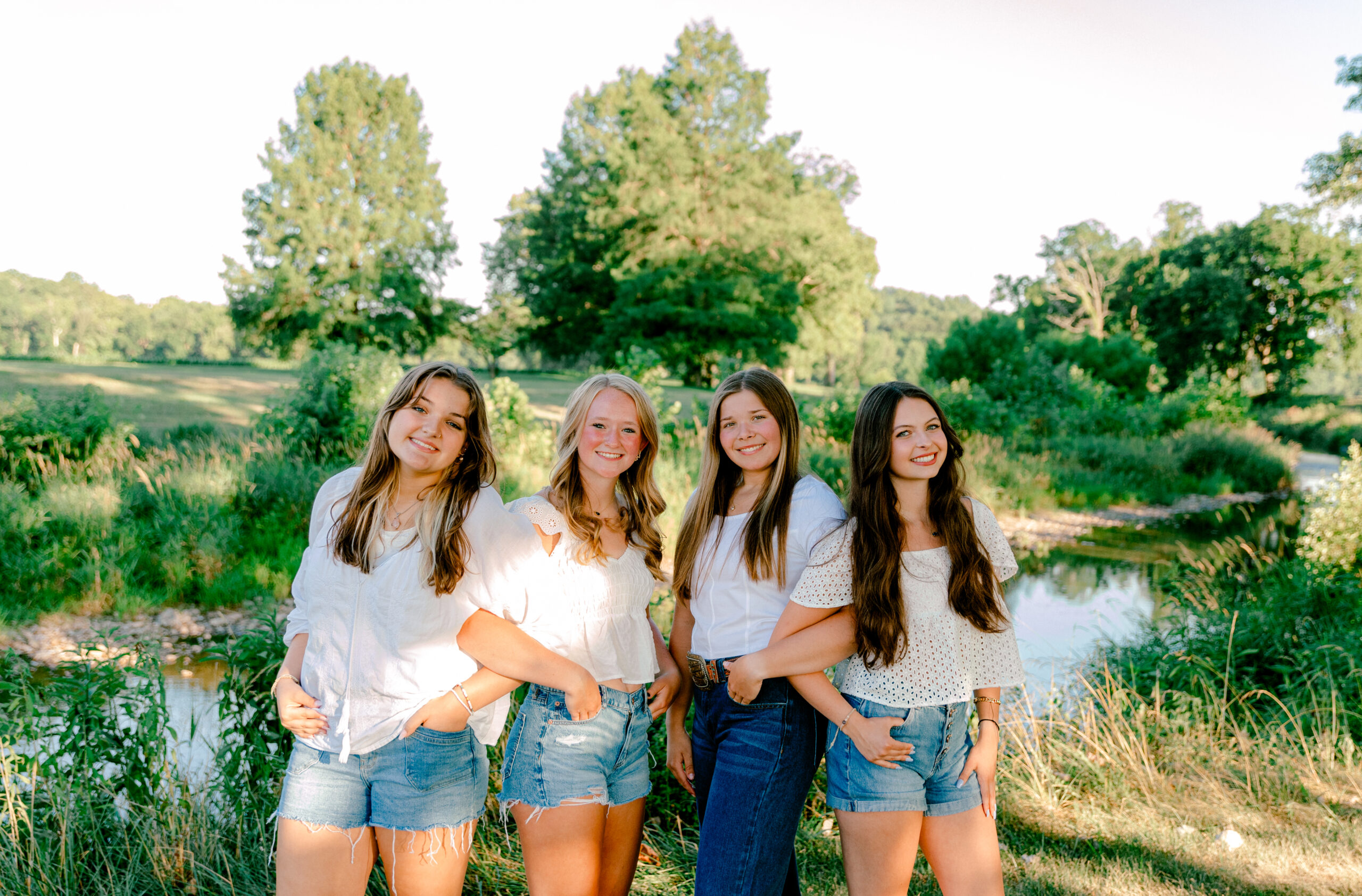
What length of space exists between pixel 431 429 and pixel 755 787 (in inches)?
51.6

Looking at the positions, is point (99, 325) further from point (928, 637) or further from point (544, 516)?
point (928, 637)

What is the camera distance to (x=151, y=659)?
10.5 ft

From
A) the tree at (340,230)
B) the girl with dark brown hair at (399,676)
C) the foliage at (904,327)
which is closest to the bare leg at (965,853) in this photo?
the girl with dark brown hair at (399,676)

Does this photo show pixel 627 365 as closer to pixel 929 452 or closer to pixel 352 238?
pixel 929 452

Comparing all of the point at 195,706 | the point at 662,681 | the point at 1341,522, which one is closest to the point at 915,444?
the point at 662,681

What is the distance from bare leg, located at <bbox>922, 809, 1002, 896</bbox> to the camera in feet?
7.26

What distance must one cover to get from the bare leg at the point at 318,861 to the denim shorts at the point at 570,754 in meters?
0.40

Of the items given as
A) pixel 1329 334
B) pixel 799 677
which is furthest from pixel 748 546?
pixel 1329 334

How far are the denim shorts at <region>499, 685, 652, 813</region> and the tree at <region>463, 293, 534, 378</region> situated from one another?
97.6ft

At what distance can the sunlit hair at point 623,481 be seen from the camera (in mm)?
2479

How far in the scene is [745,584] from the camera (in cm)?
237

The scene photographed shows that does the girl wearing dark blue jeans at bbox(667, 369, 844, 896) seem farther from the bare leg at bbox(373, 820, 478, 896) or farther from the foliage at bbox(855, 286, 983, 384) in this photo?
the foliage at bbox(855, 286, 983, 384)

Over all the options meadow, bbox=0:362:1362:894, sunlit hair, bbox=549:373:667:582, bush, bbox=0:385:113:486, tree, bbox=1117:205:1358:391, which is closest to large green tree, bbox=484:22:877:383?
tree, bbox=1117:205:1358:391

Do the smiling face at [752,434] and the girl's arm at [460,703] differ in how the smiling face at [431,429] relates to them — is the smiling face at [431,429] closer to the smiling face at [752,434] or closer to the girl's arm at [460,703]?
the girl's arm at [460,703]
